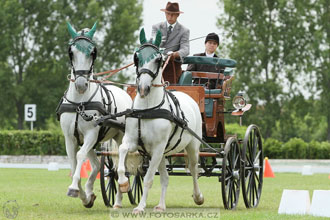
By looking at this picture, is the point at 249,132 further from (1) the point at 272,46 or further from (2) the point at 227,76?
(1) the point at 272,46

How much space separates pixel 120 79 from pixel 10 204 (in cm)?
3432

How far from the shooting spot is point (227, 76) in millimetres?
13398

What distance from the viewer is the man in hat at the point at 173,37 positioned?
41.5 feet

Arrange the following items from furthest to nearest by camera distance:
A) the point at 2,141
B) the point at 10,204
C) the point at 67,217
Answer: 1. the point at 2,141
2. the point at 10,204
3. the point at 67,217

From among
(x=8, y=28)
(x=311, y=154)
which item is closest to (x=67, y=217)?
(x=311, y=154)

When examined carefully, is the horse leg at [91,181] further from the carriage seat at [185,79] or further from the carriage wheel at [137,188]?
the carriage seat at [185,79]

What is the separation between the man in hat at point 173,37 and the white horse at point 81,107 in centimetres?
142

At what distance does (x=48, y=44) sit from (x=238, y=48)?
38.2ft

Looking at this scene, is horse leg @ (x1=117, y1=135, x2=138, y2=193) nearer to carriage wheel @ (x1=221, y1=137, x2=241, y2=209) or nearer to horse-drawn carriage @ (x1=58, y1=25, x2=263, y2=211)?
horse-drawn carriage @ (x1=58, y1=25, x2=263, y2=211)

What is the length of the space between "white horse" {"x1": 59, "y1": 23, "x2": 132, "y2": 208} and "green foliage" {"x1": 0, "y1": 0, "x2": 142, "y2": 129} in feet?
109

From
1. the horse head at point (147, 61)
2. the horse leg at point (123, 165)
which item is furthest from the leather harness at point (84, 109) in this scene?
the horse head at point (147, 61)

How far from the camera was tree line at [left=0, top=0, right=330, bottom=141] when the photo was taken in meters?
44.5

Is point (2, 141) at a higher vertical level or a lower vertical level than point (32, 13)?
lower

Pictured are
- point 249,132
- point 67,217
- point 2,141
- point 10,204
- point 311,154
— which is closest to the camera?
point 67,217
